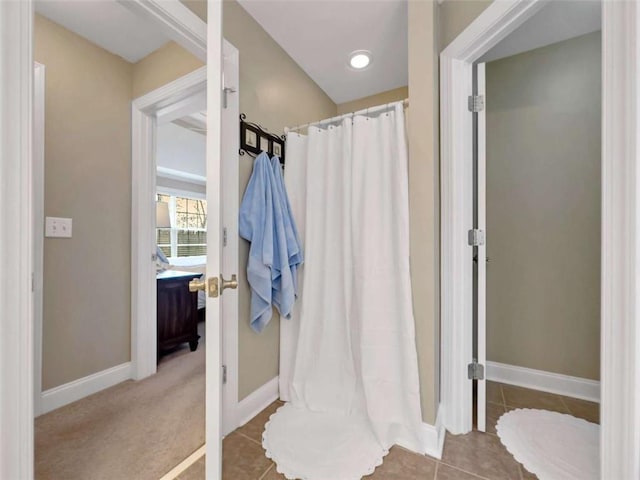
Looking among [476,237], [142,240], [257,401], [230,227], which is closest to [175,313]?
[142,240]

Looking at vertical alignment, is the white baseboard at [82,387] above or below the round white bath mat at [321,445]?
above

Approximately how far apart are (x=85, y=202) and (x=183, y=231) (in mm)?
3215

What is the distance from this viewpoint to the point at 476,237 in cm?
148

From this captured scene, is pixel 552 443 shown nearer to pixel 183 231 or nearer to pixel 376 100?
pixel 376 100

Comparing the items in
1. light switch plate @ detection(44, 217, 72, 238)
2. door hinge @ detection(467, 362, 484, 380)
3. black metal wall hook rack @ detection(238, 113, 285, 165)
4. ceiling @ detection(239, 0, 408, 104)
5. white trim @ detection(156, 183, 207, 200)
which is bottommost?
door hinge @ detection(467, 362, 484, 380)

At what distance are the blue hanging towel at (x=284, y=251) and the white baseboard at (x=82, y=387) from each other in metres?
1.34

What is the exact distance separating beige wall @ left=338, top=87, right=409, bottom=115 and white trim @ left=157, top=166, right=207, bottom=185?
133 inches

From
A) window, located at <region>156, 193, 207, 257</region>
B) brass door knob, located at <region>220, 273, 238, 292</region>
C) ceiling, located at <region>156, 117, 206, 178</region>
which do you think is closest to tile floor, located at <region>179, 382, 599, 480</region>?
brass door knob, located at <region>220, 273, 238, 292</region>

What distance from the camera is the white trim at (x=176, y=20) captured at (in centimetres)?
122

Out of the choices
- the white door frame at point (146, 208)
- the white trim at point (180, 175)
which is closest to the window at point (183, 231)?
the white trim at point (180, 175)

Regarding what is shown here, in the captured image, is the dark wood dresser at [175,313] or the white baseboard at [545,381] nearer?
the white baseboard at [545,381]

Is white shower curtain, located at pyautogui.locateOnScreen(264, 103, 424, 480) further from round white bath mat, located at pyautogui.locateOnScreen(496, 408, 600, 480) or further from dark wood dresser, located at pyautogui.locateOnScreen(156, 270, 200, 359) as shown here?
dark wood dresser, located at pyautogui.locateOnScreen(156, 270, 200, 359)

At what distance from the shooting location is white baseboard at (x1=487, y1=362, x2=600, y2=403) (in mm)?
1790

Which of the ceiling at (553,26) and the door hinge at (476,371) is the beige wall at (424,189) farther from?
the ceiling at (553,26)
